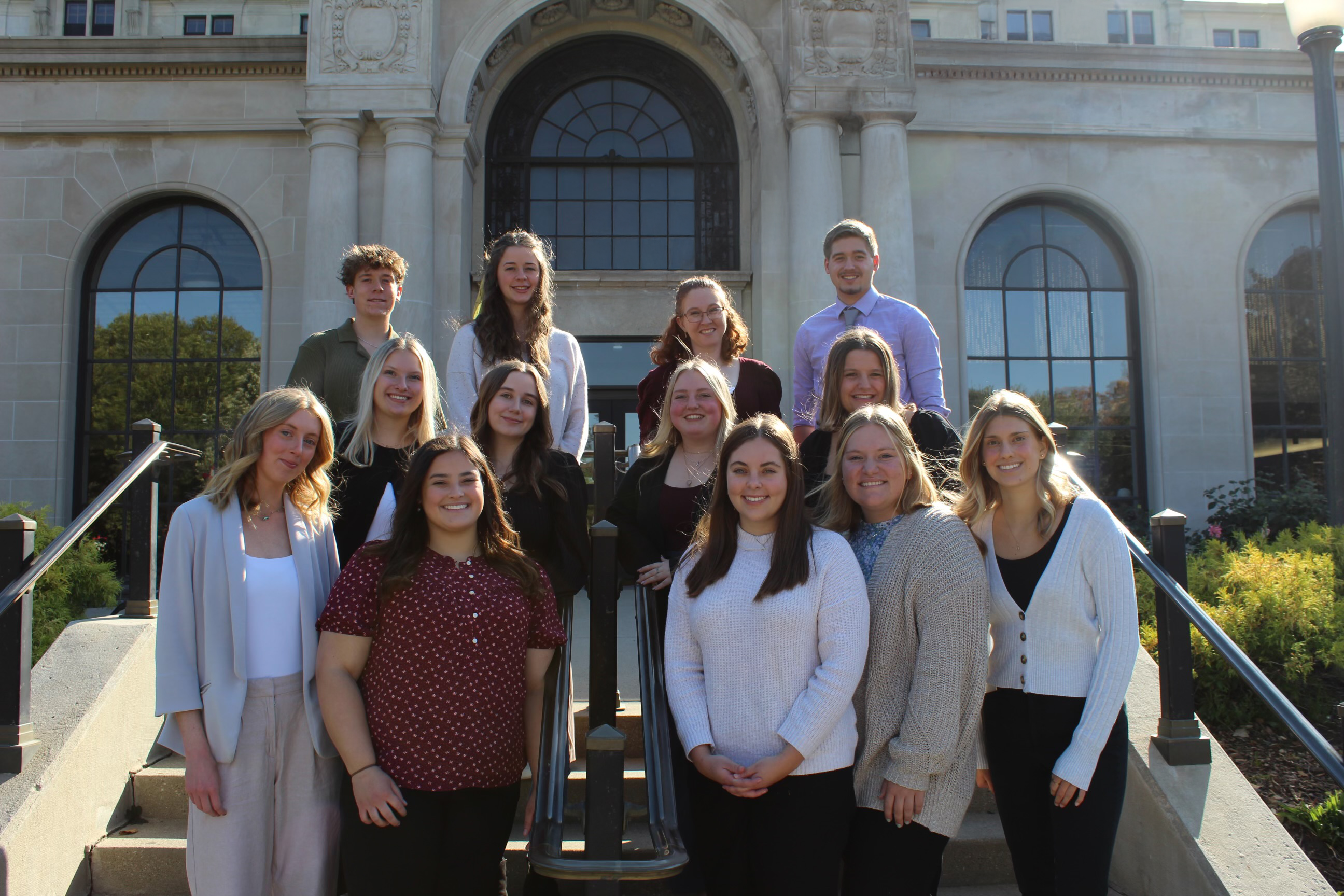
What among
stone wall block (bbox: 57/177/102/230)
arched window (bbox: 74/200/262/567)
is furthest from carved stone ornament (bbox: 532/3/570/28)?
stone wall block (bbox: 57/177/102/230)

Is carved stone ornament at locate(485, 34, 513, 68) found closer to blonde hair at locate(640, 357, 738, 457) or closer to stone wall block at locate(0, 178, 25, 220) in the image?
stone wall block at locate(0, 178, 25, 220)

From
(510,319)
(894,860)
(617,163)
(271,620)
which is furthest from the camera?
(617,163)

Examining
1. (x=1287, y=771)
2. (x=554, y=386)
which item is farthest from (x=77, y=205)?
(x=1287, y=771)

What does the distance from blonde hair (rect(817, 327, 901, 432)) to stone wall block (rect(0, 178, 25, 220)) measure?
10.8m

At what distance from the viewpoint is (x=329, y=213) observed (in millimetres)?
9141

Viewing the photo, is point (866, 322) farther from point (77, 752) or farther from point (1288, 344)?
point (1288, 344)

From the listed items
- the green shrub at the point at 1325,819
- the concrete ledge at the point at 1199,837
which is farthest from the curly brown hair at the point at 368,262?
the green shrub at the point at 1325,819

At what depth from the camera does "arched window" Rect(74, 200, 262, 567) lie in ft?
34.4

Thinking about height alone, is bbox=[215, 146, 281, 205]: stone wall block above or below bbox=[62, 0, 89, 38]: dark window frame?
below

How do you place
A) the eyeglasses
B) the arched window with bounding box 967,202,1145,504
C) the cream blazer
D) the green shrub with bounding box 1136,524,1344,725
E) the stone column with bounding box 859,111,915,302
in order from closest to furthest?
the cream blazer
the eyeglasses
the green shrub with bounding box 1136,524,1344,725
the stone column with bounding box 859,111,915,302
the arched window with bounding box 967,202,1145,504

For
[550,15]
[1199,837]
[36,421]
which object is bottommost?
[1199,837]

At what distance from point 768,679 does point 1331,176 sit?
732 centimetres

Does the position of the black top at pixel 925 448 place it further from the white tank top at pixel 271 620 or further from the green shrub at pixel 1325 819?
the green shrub at pixel 1325 819

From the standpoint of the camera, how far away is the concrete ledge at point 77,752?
3.50 m
